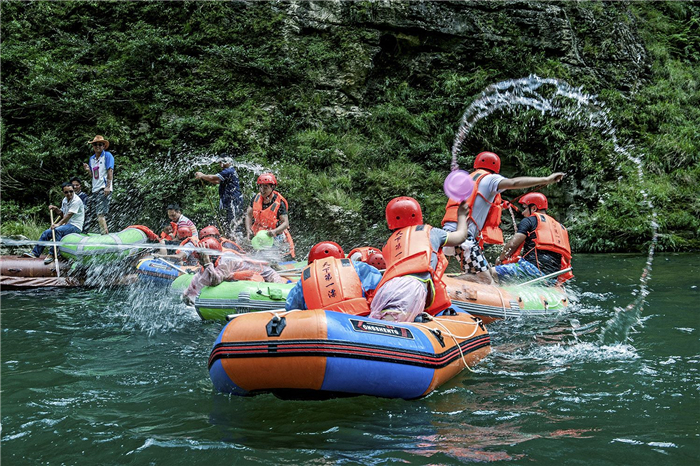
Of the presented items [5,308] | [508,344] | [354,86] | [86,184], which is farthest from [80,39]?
[508,344]

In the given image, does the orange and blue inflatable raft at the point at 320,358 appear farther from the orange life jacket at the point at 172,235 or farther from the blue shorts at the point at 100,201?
the blue shorts at the point at 100,201

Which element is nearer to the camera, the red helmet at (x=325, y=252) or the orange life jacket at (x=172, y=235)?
the red helmet at (x=325, y=252)

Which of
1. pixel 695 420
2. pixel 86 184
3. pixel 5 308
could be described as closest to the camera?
pixel 695 420

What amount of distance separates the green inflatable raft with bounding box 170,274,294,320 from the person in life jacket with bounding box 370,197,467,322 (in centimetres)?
230

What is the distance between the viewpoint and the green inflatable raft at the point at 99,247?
8.93 meters

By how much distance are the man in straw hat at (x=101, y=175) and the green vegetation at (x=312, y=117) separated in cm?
259

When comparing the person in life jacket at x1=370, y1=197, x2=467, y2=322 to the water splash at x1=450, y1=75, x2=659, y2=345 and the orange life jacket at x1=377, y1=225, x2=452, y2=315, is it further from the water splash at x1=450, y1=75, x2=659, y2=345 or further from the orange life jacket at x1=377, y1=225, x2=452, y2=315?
the water splash at x1=450, y1=75, x2=659, y2=345

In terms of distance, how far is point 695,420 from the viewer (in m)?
3.33

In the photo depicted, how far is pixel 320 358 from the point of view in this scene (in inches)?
132

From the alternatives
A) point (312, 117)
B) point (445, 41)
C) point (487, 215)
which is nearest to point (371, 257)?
point (487, 215)

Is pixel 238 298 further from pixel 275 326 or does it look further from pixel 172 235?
pixel 172 235

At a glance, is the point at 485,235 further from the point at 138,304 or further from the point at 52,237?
the point at 52,237

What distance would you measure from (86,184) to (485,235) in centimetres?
993

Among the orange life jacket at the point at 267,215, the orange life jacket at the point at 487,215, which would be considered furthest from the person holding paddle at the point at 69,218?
the orange life jacket at the point at 487,215
